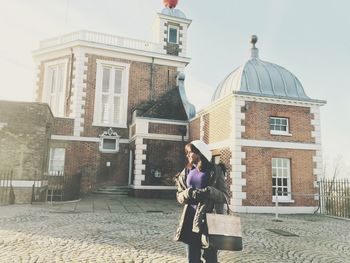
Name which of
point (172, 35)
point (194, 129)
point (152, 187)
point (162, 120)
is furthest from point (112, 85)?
point (152, 187)

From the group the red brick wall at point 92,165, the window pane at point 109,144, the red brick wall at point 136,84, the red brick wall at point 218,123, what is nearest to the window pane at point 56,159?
the red brick wall at point 92,165

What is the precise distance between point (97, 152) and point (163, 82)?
6.75 metres

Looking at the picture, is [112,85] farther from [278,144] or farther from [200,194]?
[200,194]

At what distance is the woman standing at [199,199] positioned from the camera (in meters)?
3.39

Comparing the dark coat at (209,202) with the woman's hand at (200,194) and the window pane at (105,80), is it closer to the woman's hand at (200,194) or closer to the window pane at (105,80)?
the woman's hand at (200,194)

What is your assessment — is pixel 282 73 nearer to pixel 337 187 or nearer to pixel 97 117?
pixel 337 187

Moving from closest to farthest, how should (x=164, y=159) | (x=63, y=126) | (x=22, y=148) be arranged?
(x=22, y=148) < (x=164, y=159) < (x=63, y=126)

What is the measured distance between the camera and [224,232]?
10.6ft

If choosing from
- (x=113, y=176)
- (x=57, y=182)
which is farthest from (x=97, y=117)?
(x=57, y=182)

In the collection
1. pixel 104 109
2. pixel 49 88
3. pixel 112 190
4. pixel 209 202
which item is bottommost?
pixel 112 190

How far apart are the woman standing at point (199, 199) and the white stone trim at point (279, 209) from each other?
9.01 m

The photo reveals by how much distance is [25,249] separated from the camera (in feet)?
18.2

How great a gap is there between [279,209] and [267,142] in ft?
9.54

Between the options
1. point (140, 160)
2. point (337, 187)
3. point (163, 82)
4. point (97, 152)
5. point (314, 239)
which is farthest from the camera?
point (163, 82)
